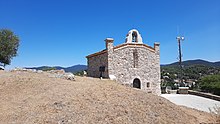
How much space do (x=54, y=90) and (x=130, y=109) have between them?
3151mm

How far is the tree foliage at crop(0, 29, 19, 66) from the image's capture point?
17234 mm

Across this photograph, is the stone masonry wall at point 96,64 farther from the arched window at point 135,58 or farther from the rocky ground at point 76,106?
the rocky ground at point 76,106

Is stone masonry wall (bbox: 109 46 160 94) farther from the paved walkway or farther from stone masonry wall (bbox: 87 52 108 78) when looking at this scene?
the paved walkway

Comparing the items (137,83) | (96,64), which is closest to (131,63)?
(137,83)

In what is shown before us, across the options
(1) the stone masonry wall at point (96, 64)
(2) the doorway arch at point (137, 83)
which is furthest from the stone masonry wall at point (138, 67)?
(1) the stone masonry wall at point (96, 64)

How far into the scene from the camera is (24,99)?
24.0 ft

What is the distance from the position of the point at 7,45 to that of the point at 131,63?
10609 millimetres

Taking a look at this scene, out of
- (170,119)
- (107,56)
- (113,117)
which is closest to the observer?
(113,117)

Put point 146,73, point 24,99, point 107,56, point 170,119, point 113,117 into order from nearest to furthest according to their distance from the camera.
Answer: point 113,117 → point 170,119 → point 24,99 → point 107,56 → point 146,73

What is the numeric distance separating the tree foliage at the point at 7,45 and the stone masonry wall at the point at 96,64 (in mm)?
6583

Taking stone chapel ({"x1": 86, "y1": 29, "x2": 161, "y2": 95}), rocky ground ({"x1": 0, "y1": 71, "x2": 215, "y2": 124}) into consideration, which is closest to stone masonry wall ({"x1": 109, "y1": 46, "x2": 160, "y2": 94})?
stone chapel ({"x1": 86, "y1": 29, "x2": 161, "y2": 95})

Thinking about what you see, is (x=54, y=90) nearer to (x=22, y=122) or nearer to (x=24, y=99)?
(x=24, y=99)

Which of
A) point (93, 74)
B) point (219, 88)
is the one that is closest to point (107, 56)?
point (93, 74)

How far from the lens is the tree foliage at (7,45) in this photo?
1723 cm
